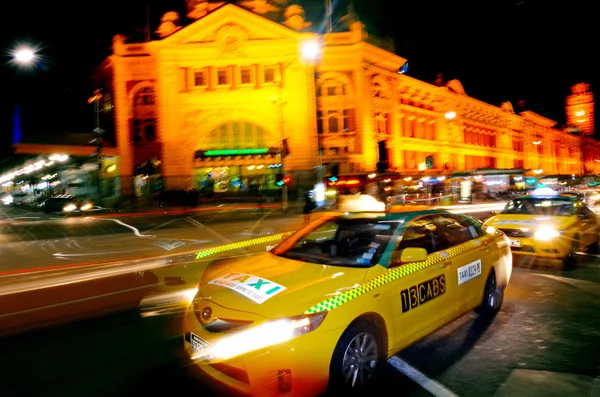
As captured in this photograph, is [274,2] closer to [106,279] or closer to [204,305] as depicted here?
[106,279]

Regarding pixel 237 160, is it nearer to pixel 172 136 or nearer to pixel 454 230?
pixel 172 136

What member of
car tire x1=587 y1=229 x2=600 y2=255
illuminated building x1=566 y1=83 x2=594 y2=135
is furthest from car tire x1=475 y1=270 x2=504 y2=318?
illuminated building x1=566 y1=83 x2=594 y2=135

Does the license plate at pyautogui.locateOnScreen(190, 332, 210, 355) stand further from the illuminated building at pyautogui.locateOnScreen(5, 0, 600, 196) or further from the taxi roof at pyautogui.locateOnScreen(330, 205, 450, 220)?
the illuminated building at pyautogui.locateOnScreen(5, 0, 600, 196)

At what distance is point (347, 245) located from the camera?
523 cm

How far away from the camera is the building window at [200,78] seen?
137 ft

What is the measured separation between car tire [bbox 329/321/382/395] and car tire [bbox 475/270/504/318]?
2.47 metres

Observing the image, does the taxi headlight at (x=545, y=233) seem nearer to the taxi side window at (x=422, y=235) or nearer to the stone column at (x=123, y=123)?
the taxi side window at (x=422, y=235)

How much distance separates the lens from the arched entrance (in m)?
40.9

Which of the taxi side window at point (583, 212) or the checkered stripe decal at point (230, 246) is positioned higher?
the taxi side window at point (583, 212)

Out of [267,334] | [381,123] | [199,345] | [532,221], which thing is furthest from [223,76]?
[267,334]

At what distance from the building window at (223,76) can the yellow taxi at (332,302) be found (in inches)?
1509

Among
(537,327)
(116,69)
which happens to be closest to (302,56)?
(116,69)

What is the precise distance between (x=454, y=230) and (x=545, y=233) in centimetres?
502

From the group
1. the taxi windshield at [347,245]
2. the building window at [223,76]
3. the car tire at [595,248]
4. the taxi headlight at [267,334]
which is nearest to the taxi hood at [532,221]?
the car tire at [595,248]
